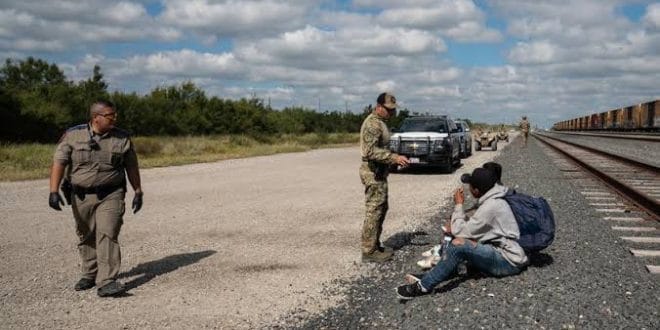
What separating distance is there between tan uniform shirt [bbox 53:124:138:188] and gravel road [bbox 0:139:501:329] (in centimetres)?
115

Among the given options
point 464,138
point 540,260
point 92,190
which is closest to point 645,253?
point 540,260

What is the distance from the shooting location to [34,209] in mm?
11180

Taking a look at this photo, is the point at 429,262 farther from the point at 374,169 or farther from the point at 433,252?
the point at 374,169

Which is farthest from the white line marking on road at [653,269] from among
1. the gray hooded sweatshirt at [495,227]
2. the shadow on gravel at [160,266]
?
the shadow on gravel at [160,266]

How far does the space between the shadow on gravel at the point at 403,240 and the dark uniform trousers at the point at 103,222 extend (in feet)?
11.2

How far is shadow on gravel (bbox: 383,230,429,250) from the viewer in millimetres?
7289

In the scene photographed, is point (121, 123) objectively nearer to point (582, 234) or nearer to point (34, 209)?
point (34, 209)

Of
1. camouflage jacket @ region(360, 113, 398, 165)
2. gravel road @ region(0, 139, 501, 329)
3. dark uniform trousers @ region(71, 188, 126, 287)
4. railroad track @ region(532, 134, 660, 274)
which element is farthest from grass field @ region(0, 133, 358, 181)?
railroad track @ region(532, 134, 660, 274)

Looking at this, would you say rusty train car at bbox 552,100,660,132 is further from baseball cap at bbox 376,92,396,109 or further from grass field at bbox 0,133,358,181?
baseball cap at bbox 376,92,396,109

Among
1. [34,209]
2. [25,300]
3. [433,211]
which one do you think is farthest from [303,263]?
[34,209]

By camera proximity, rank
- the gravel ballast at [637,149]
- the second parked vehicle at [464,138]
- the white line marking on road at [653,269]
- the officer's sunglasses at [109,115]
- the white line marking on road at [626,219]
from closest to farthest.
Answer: the officer's sunglasses at [109,115] < the white line marking on road at [653,269] < the white line marking on road at [626,219] < the gravel ballast at [637,149] < the second parked vehicle at [464,138]

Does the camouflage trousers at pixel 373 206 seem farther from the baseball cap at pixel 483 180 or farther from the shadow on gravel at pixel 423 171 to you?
the shadow on gravel at pixel 423 171

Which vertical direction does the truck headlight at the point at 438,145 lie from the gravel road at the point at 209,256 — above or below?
above

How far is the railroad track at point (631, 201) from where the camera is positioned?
6.69m
